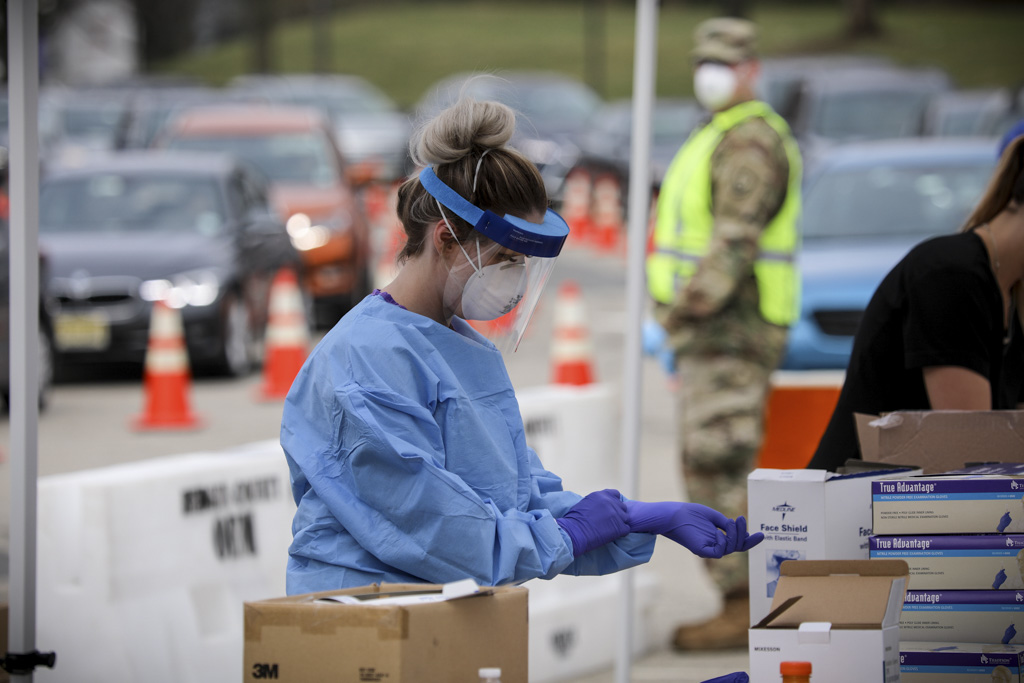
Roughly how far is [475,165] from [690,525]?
0.82 metres

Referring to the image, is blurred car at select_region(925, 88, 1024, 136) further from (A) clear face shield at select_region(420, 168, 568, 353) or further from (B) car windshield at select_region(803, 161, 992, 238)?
(A) clear face shield at select_region(420, 168, 568, 353)

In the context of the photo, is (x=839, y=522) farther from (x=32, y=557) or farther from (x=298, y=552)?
(x=32, y=557)

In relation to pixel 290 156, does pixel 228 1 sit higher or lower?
higher

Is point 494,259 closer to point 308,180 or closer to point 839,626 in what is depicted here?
point 839,626

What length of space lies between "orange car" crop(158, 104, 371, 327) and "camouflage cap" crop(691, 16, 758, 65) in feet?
23.0

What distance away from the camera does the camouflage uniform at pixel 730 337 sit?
5.23 meters

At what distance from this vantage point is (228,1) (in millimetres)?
67438

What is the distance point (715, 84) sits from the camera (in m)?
5.68

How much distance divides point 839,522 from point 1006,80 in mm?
44107

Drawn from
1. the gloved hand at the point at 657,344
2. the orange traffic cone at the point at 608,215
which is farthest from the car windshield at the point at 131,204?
the orange traffic cone at the point at 608,215

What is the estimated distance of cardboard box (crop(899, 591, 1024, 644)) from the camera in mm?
2697

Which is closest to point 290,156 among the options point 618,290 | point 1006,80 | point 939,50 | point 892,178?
point 618,290

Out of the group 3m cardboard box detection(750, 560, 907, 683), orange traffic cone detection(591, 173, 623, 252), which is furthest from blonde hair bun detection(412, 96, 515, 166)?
orange traffic cone detection(591, 173, 623, 252)

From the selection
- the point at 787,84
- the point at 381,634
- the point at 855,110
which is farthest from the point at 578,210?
the point at 381,634
